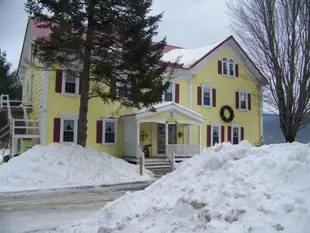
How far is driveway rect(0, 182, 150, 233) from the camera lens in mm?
7230

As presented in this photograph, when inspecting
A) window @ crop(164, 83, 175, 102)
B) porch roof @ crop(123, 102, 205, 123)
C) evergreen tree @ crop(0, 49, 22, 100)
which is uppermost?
evergreen tree @ crop(0, 49, 22, 100)

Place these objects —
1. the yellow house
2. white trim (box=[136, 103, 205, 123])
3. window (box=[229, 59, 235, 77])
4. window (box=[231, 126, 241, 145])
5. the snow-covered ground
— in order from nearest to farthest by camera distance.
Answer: the snow-covered ground, the yellow house, white trim (box=[136, 103, 205, 123]), window (box=[231, 126, 241, 145]), window (box=[229, 59, 235, 77])

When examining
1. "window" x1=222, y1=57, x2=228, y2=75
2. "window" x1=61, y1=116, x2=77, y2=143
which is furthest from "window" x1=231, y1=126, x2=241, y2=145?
"window" x1=61, y1=116, x2=77, y2=143

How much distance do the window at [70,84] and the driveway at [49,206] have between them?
26.7ft

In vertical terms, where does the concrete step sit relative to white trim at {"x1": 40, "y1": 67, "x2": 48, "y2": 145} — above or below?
below

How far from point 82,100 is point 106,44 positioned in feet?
10.1

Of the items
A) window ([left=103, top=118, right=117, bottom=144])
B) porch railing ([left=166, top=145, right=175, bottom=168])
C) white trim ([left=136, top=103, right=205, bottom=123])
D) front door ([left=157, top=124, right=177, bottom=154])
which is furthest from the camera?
front door ([left=157, top=124, right=177, bottom=154])

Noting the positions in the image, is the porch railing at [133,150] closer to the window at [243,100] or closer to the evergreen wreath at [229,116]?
the evergreen wreath at [229,116]

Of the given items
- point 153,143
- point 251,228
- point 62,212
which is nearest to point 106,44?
point 153,143

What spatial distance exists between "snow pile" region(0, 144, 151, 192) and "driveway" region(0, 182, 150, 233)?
47.8 inches

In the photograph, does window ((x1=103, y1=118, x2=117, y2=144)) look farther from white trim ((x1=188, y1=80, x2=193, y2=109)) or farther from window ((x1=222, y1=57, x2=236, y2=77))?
window ((x1=222, y1=57, x2=236, y2=77))

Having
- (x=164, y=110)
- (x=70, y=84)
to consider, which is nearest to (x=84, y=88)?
Result: (x=70, y=84)

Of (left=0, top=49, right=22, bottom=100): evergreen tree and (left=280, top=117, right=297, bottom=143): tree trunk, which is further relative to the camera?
(left=0, top=49, right=22, bottom=100): evergreen tree

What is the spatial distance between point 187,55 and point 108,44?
11.3 metres
